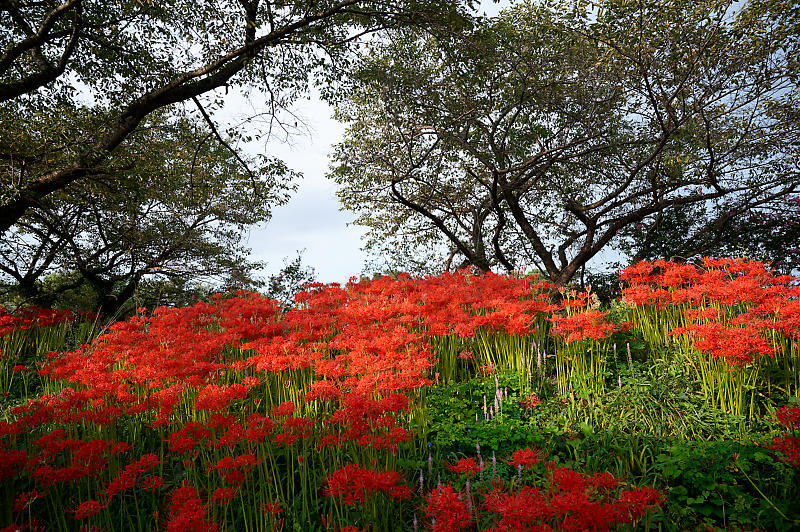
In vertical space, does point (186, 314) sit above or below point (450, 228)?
below

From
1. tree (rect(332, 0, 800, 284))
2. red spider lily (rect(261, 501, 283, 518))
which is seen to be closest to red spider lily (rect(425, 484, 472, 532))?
red spider lily (rect(261, 501, 283, 518))

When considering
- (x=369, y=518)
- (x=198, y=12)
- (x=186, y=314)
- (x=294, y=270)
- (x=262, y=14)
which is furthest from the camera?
(x=294, y=270)

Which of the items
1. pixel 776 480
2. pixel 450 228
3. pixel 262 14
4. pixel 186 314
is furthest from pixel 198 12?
pixel 776 480

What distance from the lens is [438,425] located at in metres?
4.16

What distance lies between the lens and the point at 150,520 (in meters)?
3.34

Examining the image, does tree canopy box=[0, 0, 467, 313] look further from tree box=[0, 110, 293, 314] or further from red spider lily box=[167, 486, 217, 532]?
red spider lily box=[167, 486, 217, 532]

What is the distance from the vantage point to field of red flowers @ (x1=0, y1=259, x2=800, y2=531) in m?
2.72

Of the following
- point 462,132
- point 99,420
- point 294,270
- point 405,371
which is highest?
point 462,132

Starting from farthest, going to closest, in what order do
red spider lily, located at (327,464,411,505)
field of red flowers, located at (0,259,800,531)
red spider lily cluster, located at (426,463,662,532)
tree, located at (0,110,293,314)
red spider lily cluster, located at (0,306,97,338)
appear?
tree, located at (0,110,293,314) < red spider lily cluster, located at (0,306,97,338) < field of red flowers, located at (0,259,800,531) < red spider lily, located at (327,464,411,505) < red spider lily cluster, located at (426,463,662,532)

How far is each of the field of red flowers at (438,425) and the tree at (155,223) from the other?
20.7ft

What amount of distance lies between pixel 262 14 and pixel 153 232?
7135 mm

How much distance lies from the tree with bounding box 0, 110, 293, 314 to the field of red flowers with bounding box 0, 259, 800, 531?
6.32 m

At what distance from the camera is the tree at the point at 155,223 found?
446 inches

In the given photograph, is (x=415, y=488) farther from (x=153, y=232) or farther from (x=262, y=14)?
(x=153, y=232)
